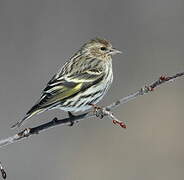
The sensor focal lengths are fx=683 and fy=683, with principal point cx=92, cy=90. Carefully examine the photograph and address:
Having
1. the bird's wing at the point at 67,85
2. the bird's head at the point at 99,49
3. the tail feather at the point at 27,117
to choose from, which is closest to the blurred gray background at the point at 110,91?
the bird's head at the point at 99,49

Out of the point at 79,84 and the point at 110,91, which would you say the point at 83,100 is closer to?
the point at 79,84

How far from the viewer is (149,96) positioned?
11383 millimetres

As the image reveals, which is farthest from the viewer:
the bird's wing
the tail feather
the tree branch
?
the bird's wing

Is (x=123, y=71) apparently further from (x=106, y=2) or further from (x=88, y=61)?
(x=88, y=61)

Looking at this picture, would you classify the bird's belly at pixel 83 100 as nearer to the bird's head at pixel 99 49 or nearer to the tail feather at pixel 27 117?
the tail feather at pixel 27 117

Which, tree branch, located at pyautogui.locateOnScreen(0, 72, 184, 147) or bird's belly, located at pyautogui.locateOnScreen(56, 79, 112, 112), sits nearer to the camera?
tree branch, located at pyautogui.locateOnScreen(0, 72, 184, 147)

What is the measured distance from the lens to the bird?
5.29 meters

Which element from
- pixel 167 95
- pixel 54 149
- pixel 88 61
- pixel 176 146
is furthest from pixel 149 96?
pixel 88 61

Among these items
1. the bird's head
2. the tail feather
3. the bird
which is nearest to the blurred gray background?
the bird's head

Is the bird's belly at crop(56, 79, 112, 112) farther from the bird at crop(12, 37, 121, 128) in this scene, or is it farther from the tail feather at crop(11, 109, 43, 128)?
the tail feather at crop(11, 109, 43, 128)

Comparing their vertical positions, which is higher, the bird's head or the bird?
the bird's head

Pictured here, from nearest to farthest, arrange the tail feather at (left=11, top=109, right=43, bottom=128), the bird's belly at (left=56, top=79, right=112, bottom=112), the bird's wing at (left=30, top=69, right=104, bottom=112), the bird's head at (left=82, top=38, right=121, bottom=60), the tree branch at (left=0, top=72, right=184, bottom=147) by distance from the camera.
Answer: the tree branch at (left=0, top=72, right=184, bottom=147), the tail feather at (left=11, top=109, right=43, bottom=128), the bird's wing at (left=30, top=69, right=104, bottom=112), the bird's belly at (left=56, top=79, right=112, bottom=112), the bird's head at (left=82, top=38, right=121, bottom=60)

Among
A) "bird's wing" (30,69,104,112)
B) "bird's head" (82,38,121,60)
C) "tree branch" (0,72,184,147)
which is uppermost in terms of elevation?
"bird's head" (82,38,121,60)

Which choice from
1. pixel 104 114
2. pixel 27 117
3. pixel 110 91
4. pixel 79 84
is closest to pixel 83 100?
pixel 79 84
